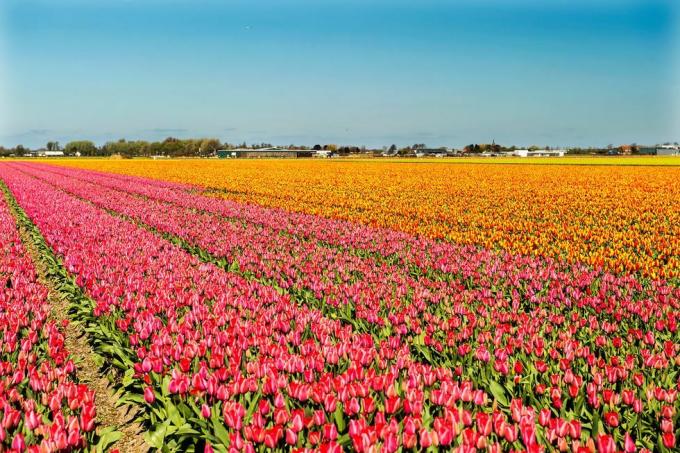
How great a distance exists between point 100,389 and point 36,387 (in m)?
1.56

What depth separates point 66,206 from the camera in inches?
743

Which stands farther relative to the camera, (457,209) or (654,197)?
(654,197)

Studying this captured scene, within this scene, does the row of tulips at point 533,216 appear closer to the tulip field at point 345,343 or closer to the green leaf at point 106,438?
the tulip field at point 345,343

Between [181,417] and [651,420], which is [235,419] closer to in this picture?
[181,417]

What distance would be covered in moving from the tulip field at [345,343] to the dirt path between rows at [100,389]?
10 centimetres

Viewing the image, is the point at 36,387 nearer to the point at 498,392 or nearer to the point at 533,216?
the point at 498,392

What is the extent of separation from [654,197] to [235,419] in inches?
1071

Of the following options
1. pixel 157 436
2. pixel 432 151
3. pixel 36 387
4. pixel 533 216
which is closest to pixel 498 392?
pixel 157 436

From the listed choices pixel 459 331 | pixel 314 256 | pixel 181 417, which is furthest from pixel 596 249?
pixel 181 417

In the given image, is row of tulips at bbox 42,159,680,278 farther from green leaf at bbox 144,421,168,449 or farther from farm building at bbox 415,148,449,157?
farm building at bbox 415,148,449,157

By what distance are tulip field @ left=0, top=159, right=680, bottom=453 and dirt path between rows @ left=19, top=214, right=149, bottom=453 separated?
0.32ft

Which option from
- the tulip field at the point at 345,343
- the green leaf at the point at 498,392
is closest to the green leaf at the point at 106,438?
the tulip field at the point at 345,343

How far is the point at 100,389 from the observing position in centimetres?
584

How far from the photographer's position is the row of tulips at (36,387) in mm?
3559
